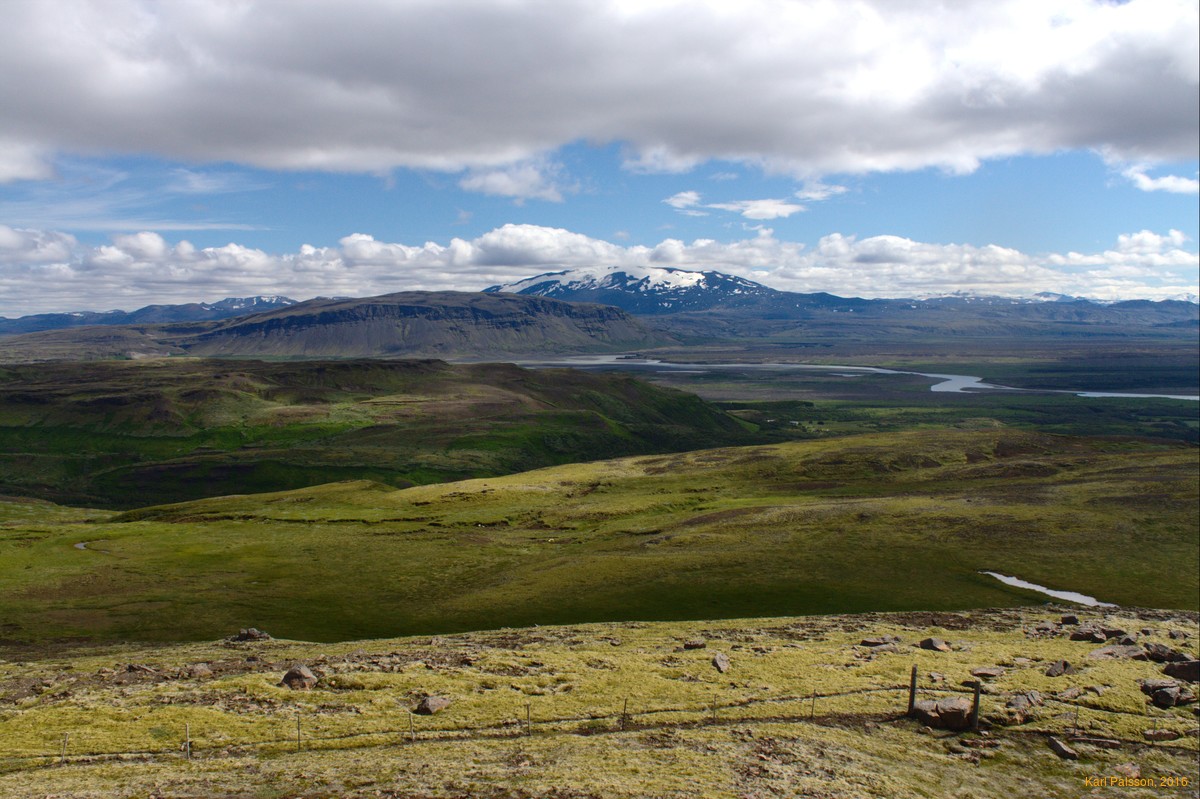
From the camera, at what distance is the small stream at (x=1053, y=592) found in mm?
Result: 75438

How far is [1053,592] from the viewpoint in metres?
79.2

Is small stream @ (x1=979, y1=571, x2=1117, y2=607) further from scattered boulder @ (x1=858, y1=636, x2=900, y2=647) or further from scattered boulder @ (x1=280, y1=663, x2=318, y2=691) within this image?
scattered boulder @ (x1=280, y1=663, x2=318, y2=691)

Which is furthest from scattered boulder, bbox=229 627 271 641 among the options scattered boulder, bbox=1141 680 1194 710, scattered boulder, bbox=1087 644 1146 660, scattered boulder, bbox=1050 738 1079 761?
scattered boulder, bbox=1087 644 1146 660

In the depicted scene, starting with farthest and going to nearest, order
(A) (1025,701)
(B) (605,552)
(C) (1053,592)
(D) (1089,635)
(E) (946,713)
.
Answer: (B) (605,552) → (C) (1053,592) → (D) (1089,635) → (A) (1025,701) → (E) (946,713)

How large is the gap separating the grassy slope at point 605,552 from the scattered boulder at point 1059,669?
28328 mm

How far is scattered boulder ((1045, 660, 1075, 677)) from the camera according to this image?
44438mm

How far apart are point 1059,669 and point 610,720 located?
94.2 feet

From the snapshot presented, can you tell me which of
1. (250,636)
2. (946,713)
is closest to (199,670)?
(250,636)

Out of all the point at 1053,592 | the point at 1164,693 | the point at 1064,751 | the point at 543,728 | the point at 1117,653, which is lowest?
the point at 1053,592

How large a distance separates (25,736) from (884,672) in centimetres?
4473

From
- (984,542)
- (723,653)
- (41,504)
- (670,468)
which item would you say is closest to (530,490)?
(670,468)

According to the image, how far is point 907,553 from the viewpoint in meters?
91.8

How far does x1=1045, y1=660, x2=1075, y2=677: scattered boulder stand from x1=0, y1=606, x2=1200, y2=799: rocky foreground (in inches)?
7.1

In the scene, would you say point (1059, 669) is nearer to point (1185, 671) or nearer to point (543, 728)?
point (1185, 671)
